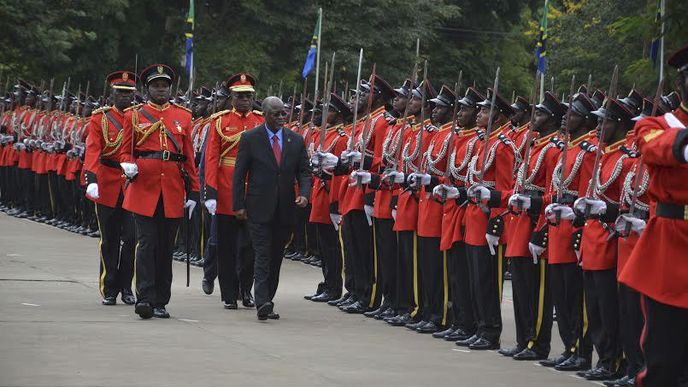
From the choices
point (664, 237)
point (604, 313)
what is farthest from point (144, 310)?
point (664, 237)

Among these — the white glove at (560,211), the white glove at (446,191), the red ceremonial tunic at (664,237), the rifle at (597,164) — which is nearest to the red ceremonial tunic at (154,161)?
the white glove at (446,191)

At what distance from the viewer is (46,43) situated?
38000 millimetres

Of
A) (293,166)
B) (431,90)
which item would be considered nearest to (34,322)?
(293,166)

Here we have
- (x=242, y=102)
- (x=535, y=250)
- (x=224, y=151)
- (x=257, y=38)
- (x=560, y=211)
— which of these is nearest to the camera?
(x=560, y=211)

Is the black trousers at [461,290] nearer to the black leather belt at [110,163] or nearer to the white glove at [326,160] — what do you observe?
the white glove at [326,160]

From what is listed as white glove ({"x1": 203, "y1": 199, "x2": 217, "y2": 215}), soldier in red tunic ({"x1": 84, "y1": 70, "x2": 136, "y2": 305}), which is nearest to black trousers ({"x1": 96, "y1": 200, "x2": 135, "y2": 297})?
soldier in red tunic ({"x1": 84, "y1": 70, "x2": 136, "y2": 305})

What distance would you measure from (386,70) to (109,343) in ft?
112

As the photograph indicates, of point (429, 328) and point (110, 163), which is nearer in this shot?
point (429, 328)

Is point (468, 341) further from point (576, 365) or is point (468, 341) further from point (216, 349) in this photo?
point (216, 349)

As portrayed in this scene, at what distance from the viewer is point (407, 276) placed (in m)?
14.6

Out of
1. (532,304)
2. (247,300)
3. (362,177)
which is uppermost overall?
(362,177)

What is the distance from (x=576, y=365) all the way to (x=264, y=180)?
3.95m

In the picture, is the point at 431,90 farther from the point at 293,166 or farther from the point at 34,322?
the point at 34,322

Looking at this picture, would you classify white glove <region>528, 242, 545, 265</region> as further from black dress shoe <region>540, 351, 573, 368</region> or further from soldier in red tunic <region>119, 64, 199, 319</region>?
soldier in red tunic <region>119, 64, 199, 319</region>
